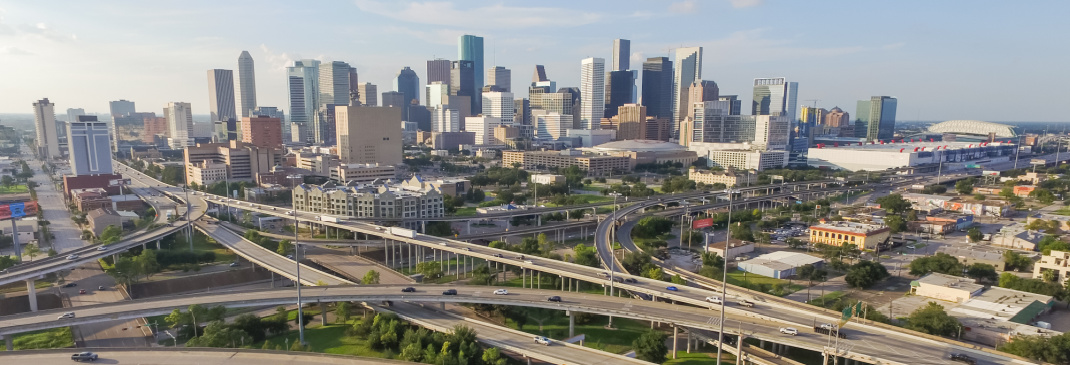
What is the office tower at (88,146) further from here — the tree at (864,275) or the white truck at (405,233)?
the tree at (864,275)

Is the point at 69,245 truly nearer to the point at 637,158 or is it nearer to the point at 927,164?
the point at 637,158

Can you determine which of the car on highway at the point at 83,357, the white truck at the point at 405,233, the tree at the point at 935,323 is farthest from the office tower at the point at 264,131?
the tree at the point at 935,323

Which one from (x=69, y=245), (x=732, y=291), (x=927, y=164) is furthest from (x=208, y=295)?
(x=927, y=164)

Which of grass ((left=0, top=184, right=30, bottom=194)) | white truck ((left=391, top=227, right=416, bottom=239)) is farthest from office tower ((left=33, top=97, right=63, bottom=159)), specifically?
A: white truck ((left=391, top=227, right=416, bottom=239))

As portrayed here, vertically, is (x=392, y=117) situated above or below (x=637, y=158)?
above

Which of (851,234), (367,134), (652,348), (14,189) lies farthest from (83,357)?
(367,134)

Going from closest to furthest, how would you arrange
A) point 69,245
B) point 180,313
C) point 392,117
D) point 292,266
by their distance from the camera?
point 180,313, point 292,266, point 69,245, point 392,117

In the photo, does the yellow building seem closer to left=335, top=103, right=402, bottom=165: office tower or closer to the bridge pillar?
the bridge pillar
